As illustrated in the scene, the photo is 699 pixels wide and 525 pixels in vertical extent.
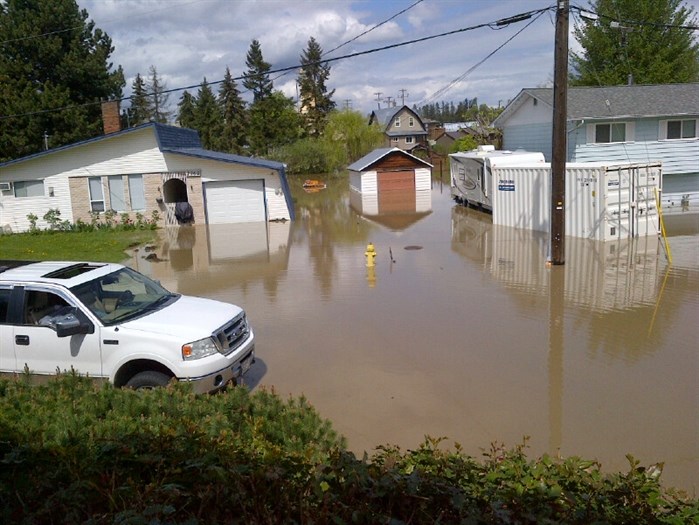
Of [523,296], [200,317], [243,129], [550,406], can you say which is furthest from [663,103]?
[243,129]

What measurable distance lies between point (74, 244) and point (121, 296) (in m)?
16.3

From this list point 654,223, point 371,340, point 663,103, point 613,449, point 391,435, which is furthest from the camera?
point 663,103

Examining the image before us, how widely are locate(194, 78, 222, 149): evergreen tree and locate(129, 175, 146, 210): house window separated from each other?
45.2 meters

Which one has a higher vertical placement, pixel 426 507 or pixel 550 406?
pixel 426 507

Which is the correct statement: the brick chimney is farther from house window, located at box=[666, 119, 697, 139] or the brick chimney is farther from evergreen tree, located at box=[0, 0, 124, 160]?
house window, located at box=[666, 119, 697, 139]

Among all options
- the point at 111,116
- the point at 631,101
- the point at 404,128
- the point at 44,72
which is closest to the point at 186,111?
the point at 404,128

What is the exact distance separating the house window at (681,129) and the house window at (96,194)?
2393 cm

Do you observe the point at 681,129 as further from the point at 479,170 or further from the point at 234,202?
the point at 234,202

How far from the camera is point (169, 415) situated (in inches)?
203

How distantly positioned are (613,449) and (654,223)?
1483cm

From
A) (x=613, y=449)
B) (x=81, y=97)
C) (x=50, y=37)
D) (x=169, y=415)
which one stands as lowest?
(x=613, y=449)

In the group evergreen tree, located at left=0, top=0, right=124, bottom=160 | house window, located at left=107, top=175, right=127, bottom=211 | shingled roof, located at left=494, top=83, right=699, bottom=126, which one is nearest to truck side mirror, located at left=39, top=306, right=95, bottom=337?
house window, located at left=107, top=175, right=127, bottom=211

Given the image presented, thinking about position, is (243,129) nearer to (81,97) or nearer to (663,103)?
(81,97)

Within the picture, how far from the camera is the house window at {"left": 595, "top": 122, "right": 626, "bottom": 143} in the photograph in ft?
87.2
